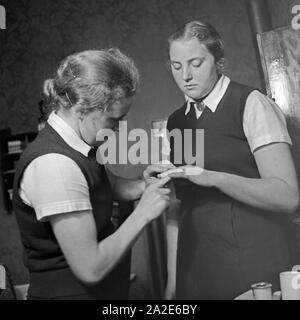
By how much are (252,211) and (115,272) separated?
350 millimetres

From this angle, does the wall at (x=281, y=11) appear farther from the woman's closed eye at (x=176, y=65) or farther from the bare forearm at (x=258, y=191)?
the bare forearm at (x=258, y=191)

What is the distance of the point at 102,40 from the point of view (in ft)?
4.45

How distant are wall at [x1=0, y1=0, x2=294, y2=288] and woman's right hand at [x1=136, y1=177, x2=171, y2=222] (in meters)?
0.32

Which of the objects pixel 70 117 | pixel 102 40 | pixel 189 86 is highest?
pixel 102 40

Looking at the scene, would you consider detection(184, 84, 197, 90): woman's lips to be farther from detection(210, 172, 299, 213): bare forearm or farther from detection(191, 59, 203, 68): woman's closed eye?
detection(210, 172, 299, 213): bare forearm

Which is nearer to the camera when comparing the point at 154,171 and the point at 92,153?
the point at 92,153

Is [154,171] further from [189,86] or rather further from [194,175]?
[189,86]

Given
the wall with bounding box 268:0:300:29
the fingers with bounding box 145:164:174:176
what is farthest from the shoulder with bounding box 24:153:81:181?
the wall with bounding box 268:0:300:29

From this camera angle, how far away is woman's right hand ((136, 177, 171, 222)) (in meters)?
0.92

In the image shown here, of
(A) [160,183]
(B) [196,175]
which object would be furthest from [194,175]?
(A) [160,183]

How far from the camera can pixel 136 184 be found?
113cm

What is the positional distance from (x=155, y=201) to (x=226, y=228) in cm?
24

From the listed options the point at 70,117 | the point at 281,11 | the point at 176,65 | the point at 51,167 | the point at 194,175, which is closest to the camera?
the point at 51,167

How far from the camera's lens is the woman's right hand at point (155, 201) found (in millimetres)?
918
